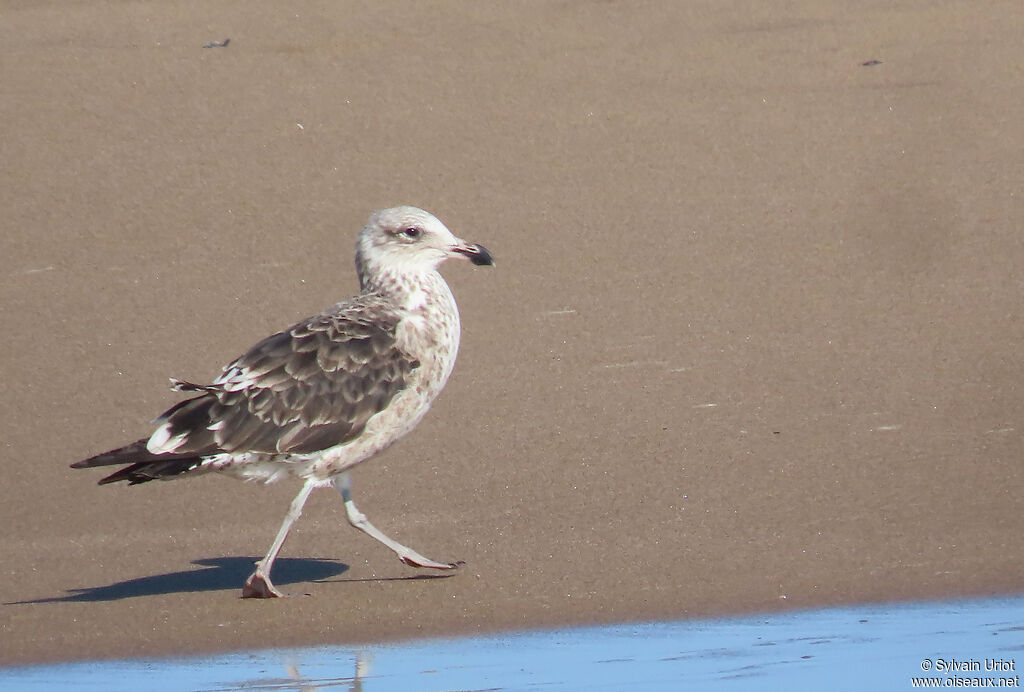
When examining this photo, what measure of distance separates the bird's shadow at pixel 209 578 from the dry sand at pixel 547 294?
0.03m

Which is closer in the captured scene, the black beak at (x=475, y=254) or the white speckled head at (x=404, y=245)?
the white speckled head at (x=404, y=245)

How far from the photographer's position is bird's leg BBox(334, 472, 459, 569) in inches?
254

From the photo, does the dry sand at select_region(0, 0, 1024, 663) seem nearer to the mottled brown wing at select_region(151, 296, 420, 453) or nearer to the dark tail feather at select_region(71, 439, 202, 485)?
the dark tail feather at select_region(71, 439, 202, 485)

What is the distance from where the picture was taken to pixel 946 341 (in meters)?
8.77

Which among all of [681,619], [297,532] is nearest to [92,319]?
[297,532]

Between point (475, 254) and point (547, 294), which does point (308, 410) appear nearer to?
point (475, 254)

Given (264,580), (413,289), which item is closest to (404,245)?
(413,289)

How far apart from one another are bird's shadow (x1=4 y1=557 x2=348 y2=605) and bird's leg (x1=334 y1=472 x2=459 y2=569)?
0.74 ft

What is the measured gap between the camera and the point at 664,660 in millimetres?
5371

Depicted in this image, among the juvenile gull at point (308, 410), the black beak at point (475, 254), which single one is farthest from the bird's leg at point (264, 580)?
the black beak at point (475, 254)

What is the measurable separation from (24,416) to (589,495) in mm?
2954

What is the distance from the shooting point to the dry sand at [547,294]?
6406 millimetres

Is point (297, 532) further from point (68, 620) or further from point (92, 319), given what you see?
point (92, 319)

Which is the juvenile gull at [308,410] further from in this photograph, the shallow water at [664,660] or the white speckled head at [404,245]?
the shallow water at [664,660]
